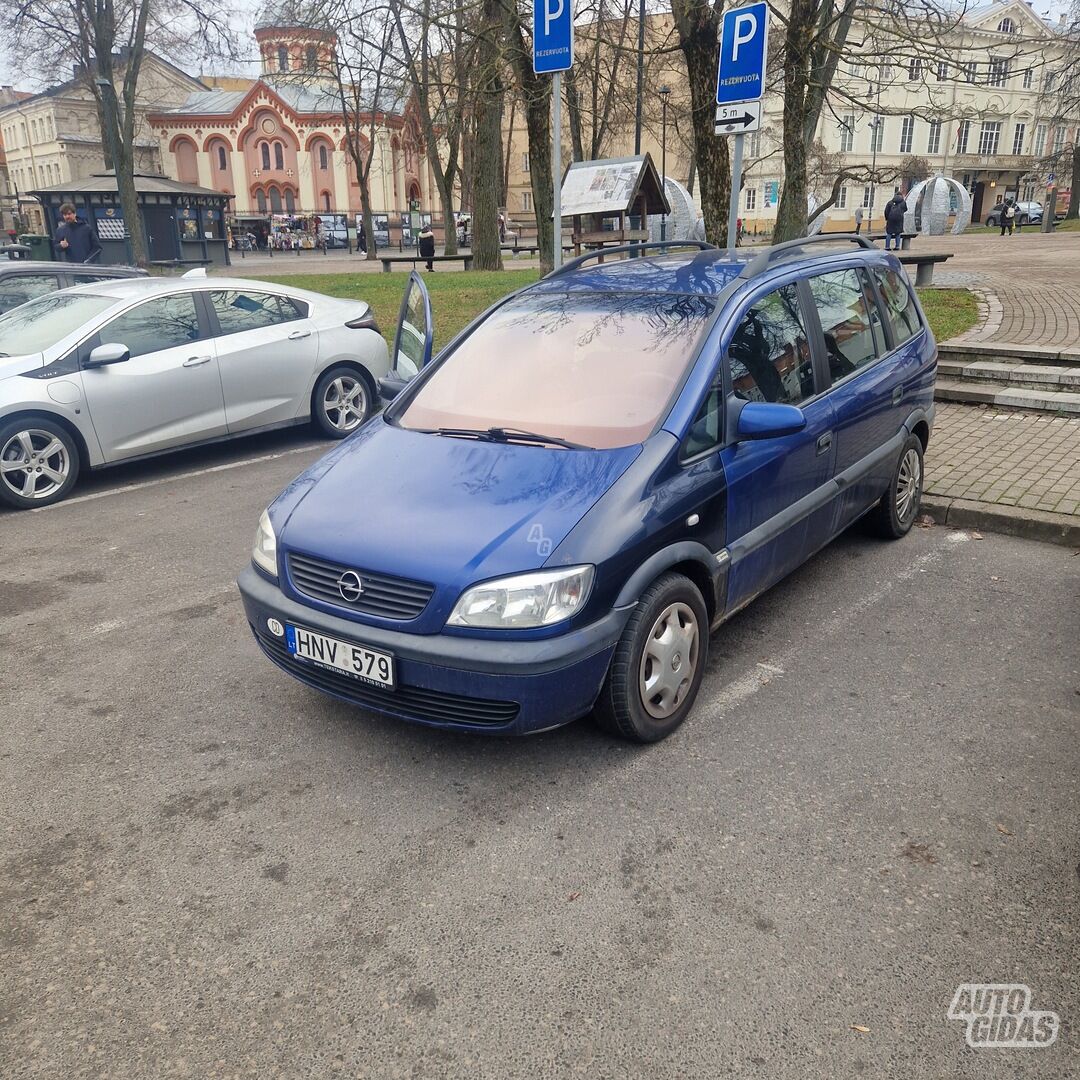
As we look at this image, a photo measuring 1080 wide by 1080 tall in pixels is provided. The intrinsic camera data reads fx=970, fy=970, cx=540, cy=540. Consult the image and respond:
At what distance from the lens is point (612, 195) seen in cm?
1903

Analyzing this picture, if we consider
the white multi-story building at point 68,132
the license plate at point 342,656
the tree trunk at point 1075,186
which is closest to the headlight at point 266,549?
the license plate at point 342,656

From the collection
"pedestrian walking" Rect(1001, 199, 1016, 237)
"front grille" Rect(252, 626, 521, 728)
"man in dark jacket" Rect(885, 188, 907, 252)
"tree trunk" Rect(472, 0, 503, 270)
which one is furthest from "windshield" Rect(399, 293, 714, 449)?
"pedestrian walking" Rect(1001, 199, 1016, 237)

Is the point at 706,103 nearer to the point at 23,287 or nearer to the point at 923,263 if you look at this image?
the point at 923,263

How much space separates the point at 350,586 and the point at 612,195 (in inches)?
677

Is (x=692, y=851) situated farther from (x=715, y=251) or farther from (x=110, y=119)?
(x=110, y=119)

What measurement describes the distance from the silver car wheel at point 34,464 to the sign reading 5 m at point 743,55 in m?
5.04

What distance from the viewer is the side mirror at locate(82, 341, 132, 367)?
711 cm

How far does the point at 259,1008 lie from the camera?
251cm

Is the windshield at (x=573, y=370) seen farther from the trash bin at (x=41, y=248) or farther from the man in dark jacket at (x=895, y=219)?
the trash bin at (x=41, y=248)

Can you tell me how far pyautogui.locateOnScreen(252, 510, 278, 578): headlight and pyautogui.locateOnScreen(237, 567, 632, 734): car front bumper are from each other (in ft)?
1.05

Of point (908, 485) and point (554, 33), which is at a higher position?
point (554, 33)

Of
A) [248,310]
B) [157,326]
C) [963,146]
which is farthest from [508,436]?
[963,146]

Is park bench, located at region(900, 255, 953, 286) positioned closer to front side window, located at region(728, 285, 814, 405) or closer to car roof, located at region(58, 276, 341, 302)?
car roof, located at region(58, 276, 341, 302)

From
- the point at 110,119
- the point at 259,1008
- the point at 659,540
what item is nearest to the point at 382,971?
the point at 259,1008
